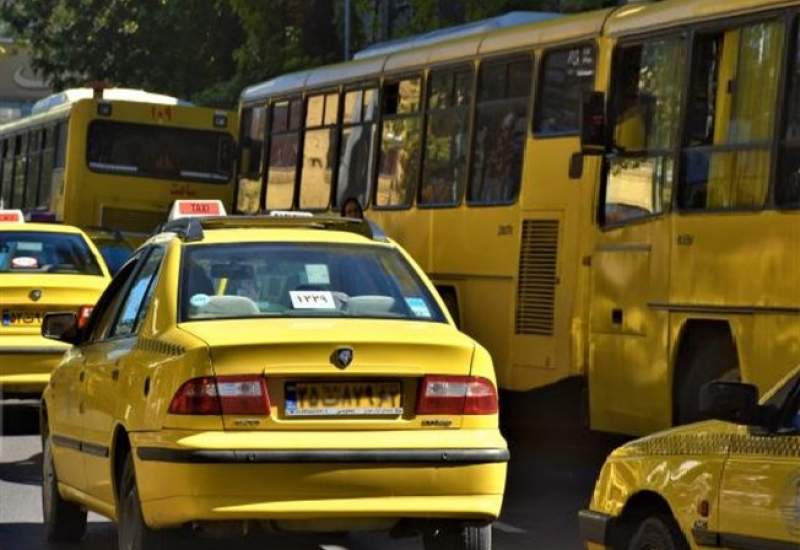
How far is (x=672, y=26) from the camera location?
13.0 metres

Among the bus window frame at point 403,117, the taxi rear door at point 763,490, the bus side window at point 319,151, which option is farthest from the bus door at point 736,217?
the bus side window at point 319,151

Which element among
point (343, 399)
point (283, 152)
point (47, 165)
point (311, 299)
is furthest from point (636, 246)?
point (47, 165)

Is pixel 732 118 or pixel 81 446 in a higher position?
pixel 732 118

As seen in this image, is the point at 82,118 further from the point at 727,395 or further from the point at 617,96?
the point at 727,395

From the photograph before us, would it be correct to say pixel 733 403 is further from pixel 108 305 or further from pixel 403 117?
pixel 403 117

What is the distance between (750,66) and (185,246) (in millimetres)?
4529

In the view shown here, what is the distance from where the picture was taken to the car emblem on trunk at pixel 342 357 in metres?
8.03

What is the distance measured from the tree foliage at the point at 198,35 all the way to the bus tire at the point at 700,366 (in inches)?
794

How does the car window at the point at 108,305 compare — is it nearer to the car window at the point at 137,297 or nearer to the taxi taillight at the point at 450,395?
the car window at the point at 137,297

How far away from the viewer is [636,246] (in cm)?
1324

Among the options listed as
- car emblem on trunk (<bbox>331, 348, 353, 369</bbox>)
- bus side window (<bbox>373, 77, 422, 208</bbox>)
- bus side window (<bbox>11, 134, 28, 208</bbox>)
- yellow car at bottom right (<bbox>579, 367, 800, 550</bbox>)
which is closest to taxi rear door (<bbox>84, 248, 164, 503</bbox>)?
car emblem on trunk (<bbox>331, 348, 353, 369</bbox>)

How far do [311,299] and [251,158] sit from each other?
536 inches

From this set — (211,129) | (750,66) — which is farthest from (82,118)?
(750,66)

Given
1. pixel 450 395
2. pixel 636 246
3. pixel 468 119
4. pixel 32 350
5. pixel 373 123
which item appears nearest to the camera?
pixel 450 395
